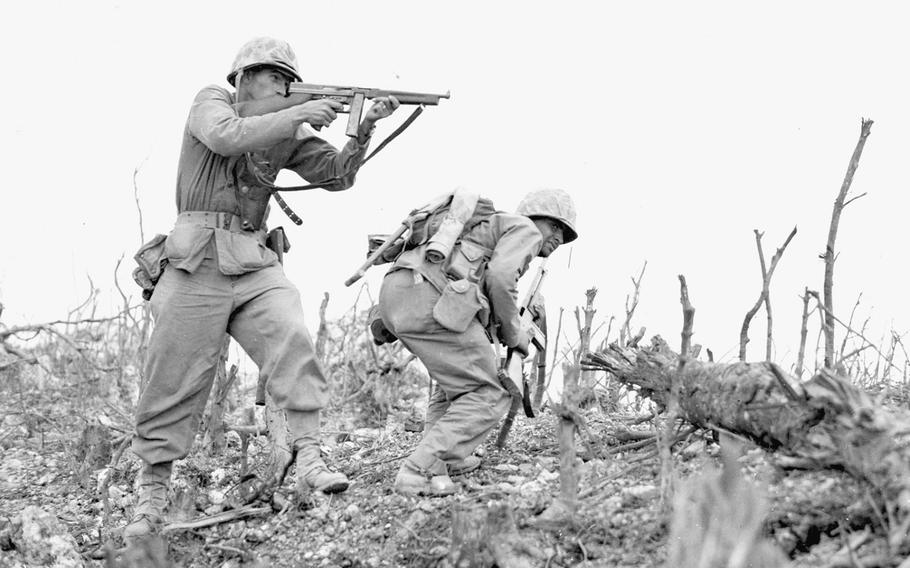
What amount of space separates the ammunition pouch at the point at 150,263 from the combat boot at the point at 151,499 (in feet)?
2.75

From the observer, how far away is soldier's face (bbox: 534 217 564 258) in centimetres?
510

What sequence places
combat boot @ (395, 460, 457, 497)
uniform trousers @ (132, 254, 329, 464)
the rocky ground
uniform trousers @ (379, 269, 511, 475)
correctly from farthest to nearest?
uniform trousers @ (379, 269, 511, 475)
uniform trousers @ (132, 254, 329, 464)
combat boot @ (395, 460, 457, 497)
the rocky ground

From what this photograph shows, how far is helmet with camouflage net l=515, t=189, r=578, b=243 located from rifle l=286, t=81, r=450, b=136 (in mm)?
729

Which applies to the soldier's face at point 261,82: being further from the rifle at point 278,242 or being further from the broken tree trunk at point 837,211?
the broken tree trunk at point 837,211

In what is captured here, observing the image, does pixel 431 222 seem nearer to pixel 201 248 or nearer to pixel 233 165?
pixel 233 165

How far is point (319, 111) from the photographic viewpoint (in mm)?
Result: 4543

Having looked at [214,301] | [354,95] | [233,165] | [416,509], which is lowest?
[416,509]

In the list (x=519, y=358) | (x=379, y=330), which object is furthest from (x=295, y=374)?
(x=519, y=358)

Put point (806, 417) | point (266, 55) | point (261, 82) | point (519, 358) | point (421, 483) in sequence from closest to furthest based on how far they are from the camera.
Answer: point (806, 417) → point (421, 483) → point (266, 55) → point (261, 82) → point (519, 358)

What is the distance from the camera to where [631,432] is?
4.63m

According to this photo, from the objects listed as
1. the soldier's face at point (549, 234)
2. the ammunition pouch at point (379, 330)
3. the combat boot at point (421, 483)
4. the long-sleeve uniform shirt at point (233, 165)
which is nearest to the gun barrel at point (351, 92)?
the long-sleeve uniform shirt at point (233, 165)

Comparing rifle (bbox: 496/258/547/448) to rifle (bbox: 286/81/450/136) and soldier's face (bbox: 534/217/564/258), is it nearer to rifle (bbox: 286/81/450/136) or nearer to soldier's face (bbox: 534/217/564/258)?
soldier's face (bbox: 534/217/564/258)

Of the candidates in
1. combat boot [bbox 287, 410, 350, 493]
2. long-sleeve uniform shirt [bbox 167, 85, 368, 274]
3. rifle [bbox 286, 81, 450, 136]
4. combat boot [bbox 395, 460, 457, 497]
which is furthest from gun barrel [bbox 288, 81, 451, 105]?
combat boot [bbox 395, 460, 457, 497]

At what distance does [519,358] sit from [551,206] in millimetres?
813
